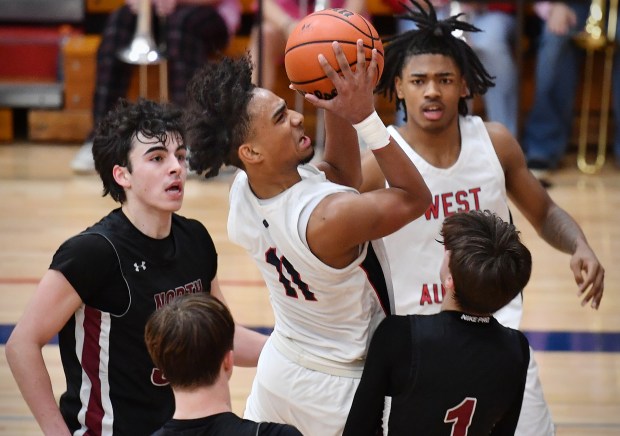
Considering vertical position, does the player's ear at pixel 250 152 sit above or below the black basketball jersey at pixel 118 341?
above

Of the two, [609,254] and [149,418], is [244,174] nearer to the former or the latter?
[149,418]

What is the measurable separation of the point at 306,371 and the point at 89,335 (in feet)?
2.13

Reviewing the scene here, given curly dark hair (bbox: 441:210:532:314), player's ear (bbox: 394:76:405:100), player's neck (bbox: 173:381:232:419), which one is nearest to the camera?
player's neck (bbox: 173:381:232:419)

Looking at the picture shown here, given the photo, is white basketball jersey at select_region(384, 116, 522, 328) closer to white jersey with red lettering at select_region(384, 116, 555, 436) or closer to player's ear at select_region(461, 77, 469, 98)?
white jersey with red lettering at select_region(384, 116, 555, 436)

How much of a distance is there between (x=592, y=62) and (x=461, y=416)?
670 centimetres

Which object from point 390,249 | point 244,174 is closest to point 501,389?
point 244,174

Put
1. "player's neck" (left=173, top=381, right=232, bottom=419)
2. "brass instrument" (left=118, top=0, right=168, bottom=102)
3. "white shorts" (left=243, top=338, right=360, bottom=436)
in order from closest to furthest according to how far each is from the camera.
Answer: "player's neck" (left=173, top=381, right=232, bottom=419) → "white shorts" (left=243, top=338, right=360, bottom=436) → "brass instrument" (left=118, top=0, right=168, bottom=102)

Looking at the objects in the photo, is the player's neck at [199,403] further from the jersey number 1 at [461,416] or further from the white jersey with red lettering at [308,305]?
the jersey number 1 at [461,416]

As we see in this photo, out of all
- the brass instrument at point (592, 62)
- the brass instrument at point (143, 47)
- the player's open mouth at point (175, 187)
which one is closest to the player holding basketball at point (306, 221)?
the player's open mouth at point (175, 187)

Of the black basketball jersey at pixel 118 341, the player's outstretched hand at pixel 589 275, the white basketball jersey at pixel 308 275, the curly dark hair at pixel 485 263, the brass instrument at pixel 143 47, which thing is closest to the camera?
the curly dark hair at pixel 485 263

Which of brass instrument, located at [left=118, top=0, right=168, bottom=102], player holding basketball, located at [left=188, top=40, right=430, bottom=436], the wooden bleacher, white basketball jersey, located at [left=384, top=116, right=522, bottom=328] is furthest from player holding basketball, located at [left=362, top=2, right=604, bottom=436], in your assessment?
the wooden bleacher

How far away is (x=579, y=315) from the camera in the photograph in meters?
5.46

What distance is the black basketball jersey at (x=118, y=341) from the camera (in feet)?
9.77

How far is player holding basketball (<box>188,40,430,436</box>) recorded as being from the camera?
2.54 metres
